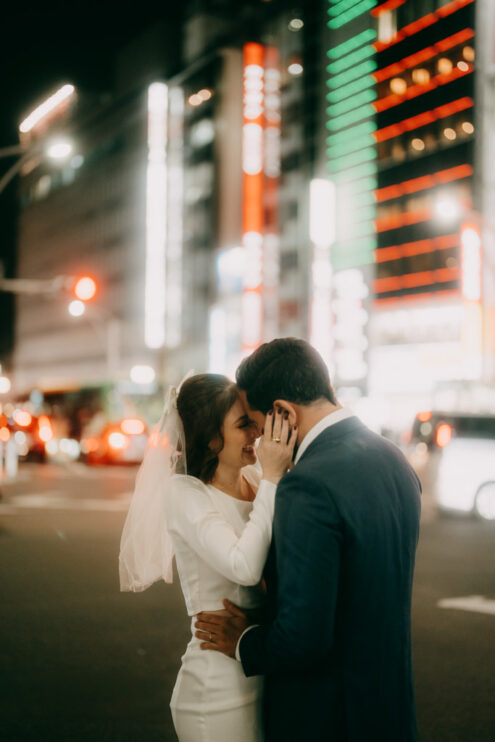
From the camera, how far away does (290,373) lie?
7.40ft

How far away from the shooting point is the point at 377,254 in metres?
73.9

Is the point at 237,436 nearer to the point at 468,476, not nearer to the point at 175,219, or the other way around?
the point at 468,476

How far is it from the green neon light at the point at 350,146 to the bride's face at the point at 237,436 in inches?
2630

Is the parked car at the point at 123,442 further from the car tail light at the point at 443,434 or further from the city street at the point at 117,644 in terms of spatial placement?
the city street at the point at 117,644

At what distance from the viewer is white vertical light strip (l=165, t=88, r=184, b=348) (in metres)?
79.5

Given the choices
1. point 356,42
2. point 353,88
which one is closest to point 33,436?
point 356,42

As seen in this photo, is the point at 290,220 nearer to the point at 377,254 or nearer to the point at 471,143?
the point at 377,254

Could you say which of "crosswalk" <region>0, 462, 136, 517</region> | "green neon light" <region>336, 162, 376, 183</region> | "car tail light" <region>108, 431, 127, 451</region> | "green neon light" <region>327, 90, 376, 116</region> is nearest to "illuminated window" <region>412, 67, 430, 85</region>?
"green neon light" <region>327, 90, 376, 116</region>

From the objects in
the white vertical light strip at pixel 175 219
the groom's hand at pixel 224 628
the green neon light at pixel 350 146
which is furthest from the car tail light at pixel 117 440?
the white vertical light strip at pixel 175 219

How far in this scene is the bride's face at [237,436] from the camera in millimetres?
2762

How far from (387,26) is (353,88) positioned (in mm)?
5266

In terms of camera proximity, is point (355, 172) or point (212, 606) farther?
point (355, 172)

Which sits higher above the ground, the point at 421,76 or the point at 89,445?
the point at 421,76

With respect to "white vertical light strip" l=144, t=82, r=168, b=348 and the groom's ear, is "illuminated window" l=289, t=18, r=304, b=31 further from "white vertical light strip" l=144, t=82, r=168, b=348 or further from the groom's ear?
the groom's ear
